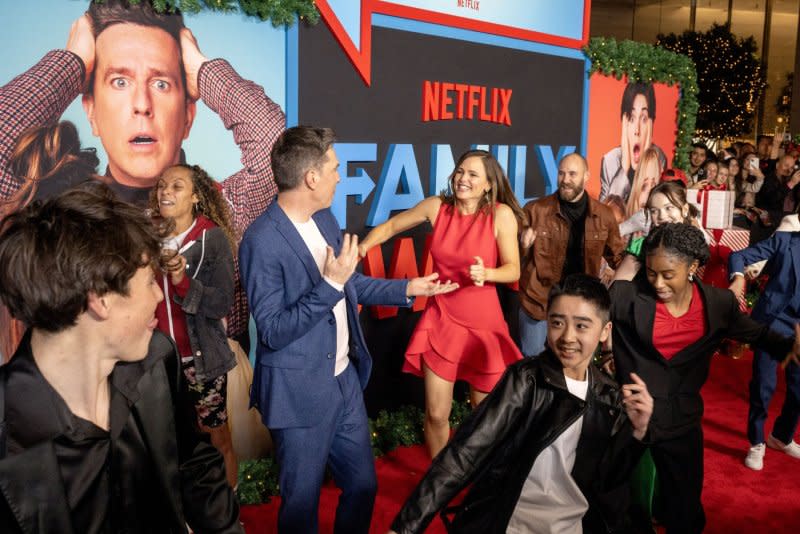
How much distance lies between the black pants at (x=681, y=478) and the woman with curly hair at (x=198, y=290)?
7.13 feet

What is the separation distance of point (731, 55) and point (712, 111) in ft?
4.62

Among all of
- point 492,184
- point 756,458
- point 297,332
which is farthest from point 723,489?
point 297,332

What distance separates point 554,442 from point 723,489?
9.61 ft

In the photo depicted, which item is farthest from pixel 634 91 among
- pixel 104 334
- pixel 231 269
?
pixel 104 334

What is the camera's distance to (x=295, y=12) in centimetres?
459

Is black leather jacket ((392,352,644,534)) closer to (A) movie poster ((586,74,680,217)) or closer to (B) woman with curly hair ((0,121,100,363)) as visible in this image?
(B) woman with curly hair ((0,121,100,363))

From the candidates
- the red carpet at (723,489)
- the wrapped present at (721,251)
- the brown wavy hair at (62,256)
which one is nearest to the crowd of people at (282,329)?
the brown wavy hair at (62,256)

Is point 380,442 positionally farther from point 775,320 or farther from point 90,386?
point 90,386

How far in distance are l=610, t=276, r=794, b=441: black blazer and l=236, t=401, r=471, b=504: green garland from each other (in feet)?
4.65

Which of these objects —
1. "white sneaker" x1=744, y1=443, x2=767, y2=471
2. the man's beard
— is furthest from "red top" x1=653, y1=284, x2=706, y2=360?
"white sneaker" x1=744, y1=443, x2=767, y2=471

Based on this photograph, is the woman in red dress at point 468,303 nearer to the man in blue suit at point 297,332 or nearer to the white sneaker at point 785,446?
the man in blue suit at point 297,332

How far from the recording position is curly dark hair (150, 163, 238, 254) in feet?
13.0

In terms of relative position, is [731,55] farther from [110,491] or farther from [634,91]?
[110,491]

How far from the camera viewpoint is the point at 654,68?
8.72m
